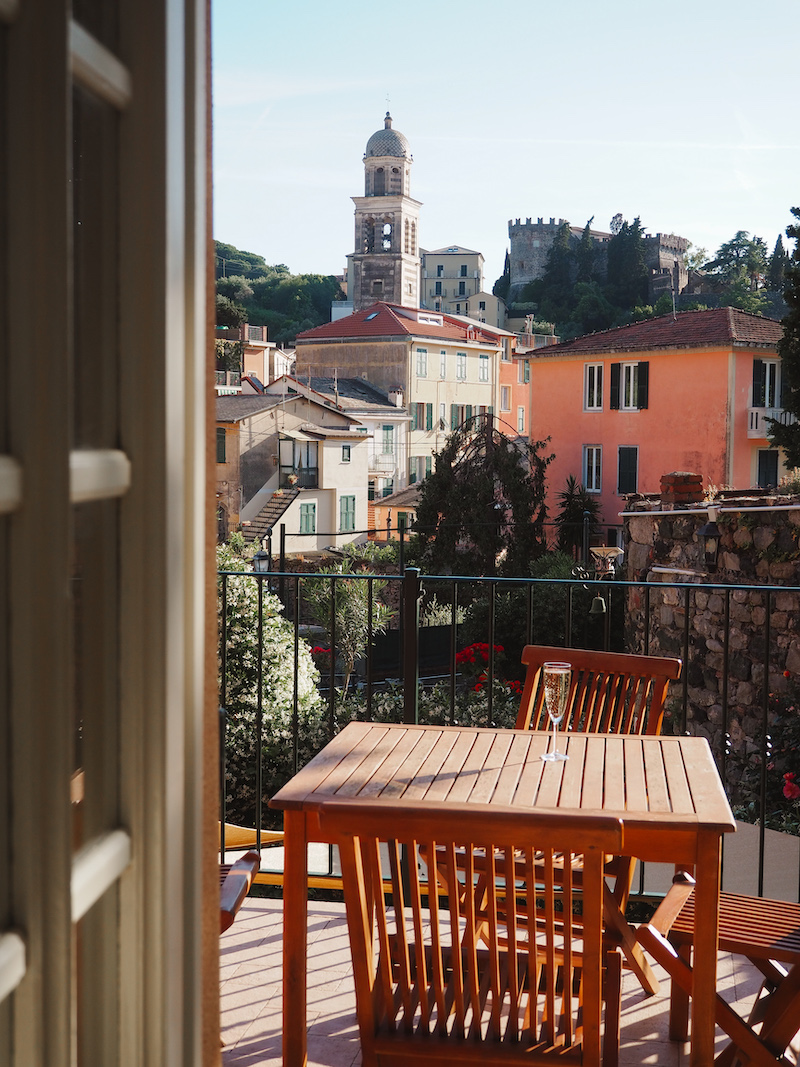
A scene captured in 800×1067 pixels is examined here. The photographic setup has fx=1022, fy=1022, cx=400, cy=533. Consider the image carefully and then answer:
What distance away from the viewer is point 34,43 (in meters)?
0.72

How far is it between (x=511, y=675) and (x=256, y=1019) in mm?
12722

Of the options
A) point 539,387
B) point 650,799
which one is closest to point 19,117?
point 650,799

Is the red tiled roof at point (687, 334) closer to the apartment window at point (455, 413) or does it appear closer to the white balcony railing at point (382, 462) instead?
the white balcony railing at point (382, 462)

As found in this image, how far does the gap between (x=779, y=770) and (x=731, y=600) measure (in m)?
2.01

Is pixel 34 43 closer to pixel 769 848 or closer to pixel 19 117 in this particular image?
pixel 19 117

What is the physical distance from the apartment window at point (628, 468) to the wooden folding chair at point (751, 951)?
23.6m

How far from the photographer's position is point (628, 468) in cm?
2562

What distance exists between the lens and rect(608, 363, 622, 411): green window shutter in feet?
83.1

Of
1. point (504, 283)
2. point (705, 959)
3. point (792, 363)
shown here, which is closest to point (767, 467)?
point (792, 363)

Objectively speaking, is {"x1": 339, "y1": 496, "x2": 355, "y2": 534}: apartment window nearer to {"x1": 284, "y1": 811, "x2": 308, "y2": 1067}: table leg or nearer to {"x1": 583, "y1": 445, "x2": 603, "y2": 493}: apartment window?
{"x1": 583, "y1": 445, "x2": 603, "y2": 493}: apartment window

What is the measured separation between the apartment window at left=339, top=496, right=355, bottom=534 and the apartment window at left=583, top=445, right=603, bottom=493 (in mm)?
9567

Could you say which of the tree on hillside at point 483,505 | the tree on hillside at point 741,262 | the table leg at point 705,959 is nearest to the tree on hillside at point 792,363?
the tree on hillside at point 483,505

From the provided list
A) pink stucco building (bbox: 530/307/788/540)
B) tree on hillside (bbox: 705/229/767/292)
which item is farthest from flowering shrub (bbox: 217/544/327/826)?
tree on hillside (bbox: 705/229/767/292)

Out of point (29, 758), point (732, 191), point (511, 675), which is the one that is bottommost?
point (511, 675)
